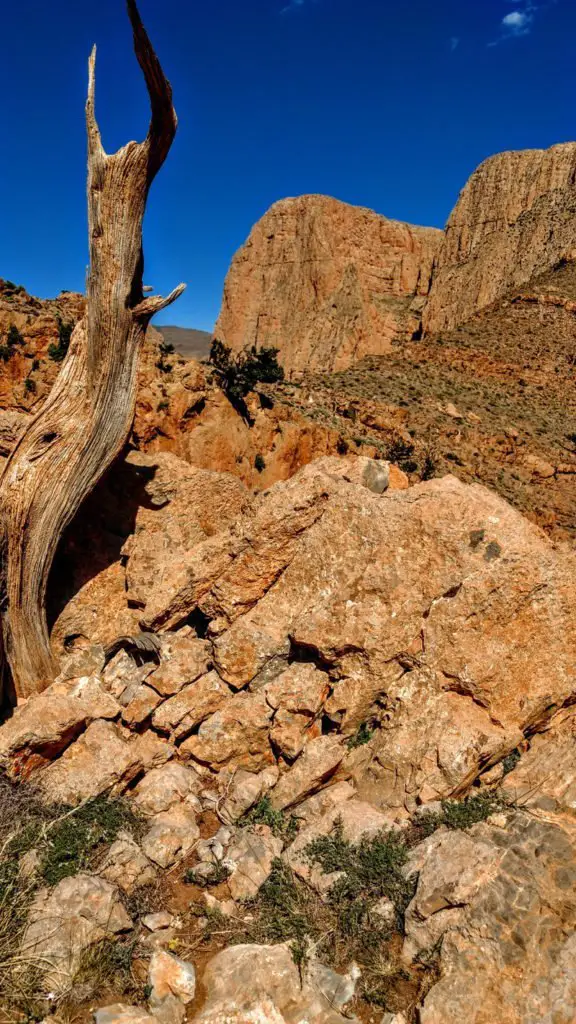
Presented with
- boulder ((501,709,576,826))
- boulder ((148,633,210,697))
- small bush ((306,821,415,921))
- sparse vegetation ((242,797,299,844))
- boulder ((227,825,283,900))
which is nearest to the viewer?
small bush ((306,821,415,921))

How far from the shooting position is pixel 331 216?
202 feet

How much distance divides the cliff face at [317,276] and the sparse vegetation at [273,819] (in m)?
52.6

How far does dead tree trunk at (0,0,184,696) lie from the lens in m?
6.53

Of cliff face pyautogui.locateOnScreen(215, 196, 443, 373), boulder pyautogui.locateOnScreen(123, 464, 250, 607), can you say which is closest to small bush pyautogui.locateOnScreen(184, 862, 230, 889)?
boulder pyautogui.locateOnScreen(123, 464, 250, 607)

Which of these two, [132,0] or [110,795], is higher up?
[132,0]

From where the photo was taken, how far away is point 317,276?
6075 cm

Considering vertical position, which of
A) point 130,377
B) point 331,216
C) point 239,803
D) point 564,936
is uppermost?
point 331,216

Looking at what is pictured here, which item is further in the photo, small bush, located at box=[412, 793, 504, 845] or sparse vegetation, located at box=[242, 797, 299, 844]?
sparse vegetation, located at box=[242, 797, 299, 844]

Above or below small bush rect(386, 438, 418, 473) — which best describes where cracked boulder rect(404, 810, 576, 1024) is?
below

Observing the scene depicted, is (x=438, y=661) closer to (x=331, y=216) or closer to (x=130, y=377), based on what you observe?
(x=130, y=377)

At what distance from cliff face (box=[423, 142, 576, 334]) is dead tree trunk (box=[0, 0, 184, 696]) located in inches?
2094

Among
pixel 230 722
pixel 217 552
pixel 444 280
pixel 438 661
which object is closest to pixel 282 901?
pixel 230 722

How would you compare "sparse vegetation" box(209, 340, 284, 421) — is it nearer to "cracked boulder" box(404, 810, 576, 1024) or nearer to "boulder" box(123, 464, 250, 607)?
"boulder" box(123, 464, 250, 607)

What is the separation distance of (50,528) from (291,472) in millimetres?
6484
